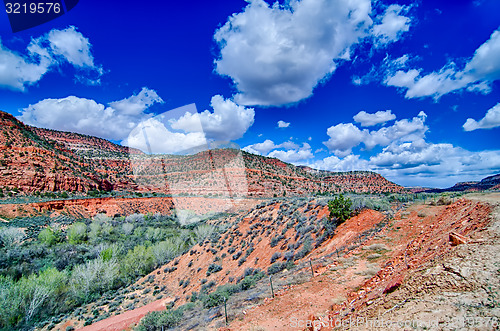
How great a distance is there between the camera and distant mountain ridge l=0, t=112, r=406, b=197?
43.8m

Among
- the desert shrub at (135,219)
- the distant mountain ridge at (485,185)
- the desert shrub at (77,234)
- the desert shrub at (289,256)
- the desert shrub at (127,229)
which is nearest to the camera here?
the desert shrub at (289,256)

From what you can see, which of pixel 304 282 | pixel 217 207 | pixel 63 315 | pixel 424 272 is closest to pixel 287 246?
pixel 304 282

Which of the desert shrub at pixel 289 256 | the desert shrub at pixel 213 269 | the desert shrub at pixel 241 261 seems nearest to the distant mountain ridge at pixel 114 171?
the desert shrub at pixel 213 269

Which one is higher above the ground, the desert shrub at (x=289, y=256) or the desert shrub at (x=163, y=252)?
the desert shrub at (x=289, y=256)

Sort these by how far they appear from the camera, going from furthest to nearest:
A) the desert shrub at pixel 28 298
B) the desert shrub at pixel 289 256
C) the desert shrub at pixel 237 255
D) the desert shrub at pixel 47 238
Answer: the desert shrub at pixel 47 238
the desert shrub at pixel 237 255
the desert shrub at pixel 28 298
the desert shrub at pixel 289 256

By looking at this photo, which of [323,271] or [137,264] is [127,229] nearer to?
[137,264]

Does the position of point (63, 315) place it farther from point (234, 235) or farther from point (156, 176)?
point (156, 176)

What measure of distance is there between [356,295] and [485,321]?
3.88 m

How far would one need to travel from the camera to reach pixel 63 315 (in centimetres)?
1689

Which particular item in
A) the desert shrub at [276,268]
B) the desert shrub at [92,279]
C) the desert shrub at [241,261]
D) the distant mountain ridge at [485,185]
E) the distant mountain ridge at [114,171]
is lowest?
the desert shrub at [92,279]

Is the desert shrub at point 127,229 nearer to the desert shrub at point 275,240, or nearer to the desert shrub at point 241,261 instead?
the desert shrub at point 241,261

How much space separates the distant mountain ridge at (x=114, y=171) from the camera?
4384 centimetres

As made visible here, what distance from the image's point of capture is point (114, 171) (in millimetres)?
70312

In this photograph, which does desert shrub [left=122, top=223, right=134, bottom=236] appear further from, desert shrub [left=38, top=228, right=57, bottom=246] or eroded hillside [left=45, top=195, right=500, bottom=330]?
eroded hillside [left=45, top=195, right=500, bottom=330]
